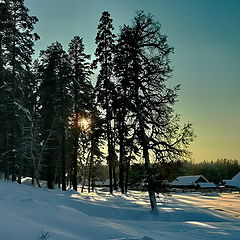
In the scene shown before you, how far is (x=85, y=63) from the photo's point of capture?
3234 cm

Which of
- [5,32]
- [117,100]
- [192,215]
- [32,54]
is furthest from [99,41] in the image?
[192,215]

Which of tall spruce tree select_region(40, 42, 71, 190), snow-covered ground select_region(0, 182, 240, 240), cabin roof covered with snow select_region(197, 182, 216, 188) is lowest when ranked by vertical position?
snow-covered ground select_region(0, 182, 240, 240)

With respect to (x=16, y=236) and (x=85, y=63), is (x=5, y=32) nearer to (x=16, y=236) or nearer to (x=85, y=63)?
(x=85, y=63)

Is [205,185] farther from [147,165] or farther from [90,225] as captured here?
[90,225]

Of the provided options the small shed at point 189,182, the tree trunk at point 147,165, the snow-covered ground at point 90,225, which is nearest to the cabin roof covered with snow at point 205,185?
the small shed at point 189,182

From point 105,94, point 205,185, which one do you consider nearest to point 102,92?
point 105,94

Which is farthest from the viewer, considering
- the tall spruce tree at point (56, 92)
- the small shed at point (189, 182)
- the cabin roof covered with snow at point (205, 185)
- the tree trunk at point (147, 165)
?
the small shed at point (189, 182)

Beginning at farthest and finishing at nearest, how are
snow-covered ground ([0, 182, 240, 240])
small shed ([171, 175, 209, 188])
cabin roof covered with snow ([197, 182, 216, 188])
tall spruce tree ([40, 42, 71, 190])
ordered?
1. small shed ([171, 175, 209, 188])
2. cabin roof covered with snow ([197, 182, 216, 188])
3. tall spruce tree ([40, 42, 71, 190])
4. snow-covered ground ([0, 182, 240, 240])

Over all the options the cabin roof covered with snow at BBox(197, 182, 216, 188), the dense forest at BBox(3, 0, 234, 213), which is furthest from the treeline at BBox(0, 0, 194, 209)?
the cabin roof covered with snow at BBox(197, 182, 216, 188)

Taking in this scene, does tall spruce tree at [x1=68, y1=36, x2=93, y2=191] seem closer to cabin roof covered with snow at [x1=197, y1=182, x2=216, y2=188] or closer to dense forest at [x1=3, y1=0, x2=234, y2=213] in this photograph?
dense forest at [x1=3, y1=0, x2=234, y2=213]

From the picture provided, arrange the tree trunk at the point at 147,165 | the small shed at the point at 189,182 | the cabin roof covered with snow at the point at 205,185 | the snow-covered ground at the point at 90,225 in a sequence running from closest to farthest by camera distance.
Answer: the snow-covered ground at the point at 90,225, the tree trunk at the point at 147,165, the cabin roof covered with snow at the point at 205,185, the small shed at the point at 189,182

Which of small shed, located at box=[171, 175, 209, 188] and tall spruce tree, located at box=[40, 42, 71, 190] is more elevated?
tall spruce tree, located at box=[40, 42, 71, 190]

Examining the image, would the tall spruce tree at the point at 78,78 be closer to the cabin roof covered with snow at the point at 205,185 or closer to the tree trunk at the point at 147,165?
the tree trunk at the point at 147,165

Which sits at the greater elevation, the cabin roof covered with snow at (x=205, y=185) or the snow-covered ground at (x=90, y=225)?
the cabin roof covered with snow at (x=205, y=185)
